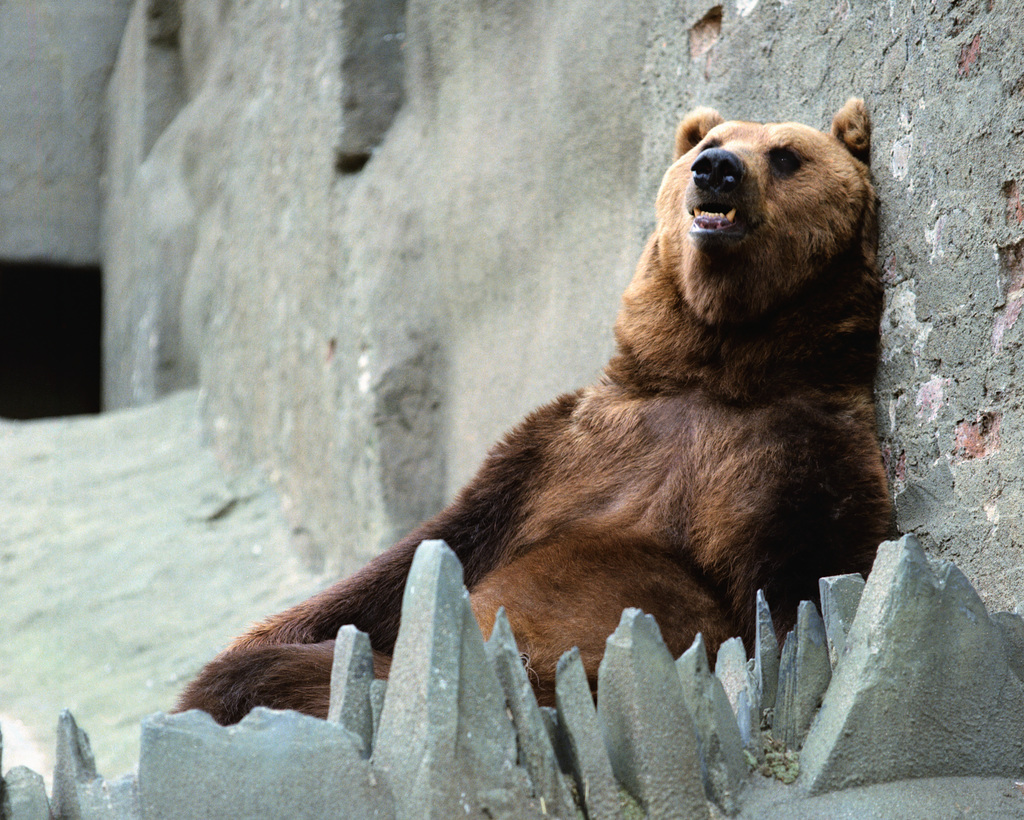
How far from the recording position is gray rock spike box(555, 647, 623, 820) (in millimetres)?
1441

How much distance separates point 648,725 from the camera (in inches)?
58.1

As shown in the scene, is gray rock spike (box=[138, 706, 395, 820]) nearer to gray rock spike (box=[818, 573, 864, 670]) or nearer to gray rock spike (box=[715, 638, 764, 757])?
gray rock spike (box=[715, 638, 764, 757])

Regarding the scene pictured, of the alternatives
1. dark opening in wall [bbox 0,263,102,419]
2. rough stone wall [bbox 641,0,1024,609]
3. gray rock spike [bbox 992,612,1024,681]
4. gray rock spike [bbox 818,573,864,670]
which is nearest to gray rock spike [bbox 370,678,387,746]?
gray rock spike [bbox 818,573,864,670]

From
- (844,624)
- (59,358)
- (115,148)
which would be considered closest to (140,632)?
(844,624)

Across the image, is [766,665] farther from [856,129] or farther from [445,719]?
[856,129]

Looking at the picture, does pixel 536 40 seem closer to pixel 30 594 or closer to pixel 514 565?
pixel 514 565

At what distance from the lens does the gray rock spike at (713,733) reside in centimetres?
151

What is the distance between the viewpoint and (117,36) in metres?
10.7

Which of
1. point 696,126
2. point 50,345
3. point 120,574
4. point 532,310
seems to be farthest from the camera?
point 50,345

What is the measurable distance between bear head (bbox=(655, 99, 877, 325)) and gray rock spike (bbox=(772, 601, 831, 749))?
2.68ft

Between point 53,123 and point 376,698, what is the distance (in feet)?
Answer: 34.7

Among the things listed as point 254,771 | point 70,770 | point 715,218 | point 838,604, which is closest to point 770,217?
point 715,218

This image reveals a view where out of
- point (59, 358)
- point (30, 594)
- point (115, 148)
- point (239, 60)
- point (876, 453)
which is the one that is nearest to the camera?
A: point (876, 453)

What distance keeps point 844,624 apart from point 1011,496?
0.45m
